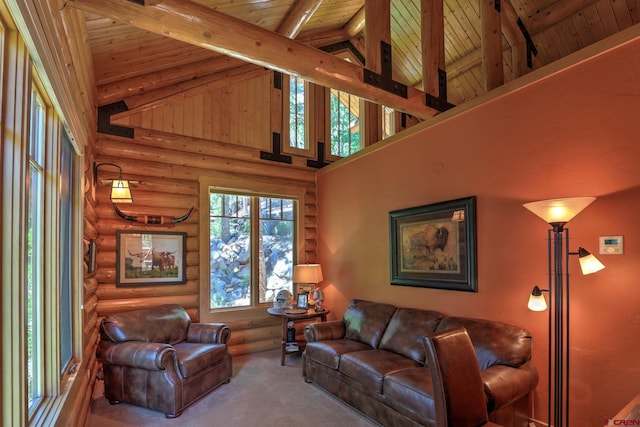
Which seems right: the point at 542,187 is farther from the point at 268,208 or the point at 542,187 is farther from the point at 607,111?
the point at 268,208

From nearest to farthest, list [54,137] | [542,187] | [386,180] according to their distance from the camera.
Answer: [54,137], [542,187], [386,180]

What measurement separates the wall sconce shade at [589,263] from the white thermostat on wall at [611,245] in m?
0.20

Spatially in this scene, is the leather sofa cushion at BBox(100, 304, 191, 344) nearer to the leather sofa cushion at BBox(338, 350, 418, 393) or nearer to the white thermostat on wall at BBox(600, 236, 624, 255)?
the leather sofa cushion at BBox(338, 350, 418, 393)

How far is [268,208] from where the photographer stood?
18.0ft

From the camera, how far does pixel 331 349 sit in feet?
12.0

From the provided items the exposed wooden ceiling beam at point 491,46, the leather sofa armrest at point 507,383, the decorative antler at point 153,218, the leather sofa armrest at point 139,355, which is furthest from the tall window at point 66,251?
the exposed wooden ceiling beam at point 491,46

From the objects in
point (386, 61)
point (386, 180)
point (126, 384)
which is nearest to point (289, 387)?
point (126, 384)

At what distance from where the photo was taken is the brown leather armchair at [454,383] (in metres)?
1.80

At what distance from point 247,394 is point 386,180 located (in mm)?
2855

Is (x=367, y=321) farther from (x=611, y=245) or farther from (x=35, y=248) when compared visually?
(x=35, y=248)

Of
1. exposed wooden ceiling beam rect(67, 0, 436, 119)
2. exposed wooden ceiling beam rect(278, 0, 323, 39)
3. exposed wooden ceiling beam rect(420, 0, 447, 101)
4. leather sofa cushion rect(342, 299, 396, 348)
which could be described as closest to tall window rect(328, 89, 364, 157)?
exposed wooden ceiling beam rect(278, 0, 323, 39)

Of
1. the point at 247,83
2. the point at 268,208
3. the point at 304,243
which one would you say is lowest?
the point at 304,243

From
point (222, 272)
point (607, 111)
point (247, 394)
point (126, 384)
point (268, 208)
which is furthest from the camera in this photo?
point (268, 208)

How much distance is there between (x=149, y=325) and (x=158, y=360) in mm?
764
